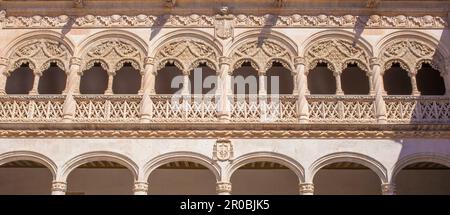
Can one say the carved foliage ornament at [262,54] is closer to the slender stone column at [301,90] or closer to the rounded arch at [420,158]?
the slender stone column at [301,90]

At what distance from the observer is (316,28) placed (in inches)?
484

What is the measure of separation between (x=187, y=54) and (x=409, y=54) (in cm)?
527

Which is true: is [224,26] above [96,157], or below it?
above

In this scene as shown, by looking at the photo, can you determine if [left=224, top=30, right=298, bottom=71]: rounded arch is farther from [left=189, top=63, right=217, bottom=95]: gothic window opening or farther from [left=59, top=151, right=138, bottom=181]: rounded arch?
[left=59, top=151, right=138, bottom=181]: rounded arch

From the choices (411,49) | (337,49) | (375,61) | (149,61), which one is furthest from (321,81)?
(149,61)

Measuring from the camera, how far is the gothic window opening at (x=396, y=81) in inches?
546

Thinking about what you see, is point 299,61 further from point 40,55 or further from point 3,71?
point 3,71

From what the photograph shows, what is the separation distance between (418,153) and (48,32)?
9.04 m

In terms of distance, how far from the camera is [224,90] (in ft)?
38.6

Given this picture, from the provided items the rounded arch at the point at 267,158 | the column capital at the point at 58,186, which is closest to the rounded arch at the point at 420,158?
the rounded arch at the point at 267,158
